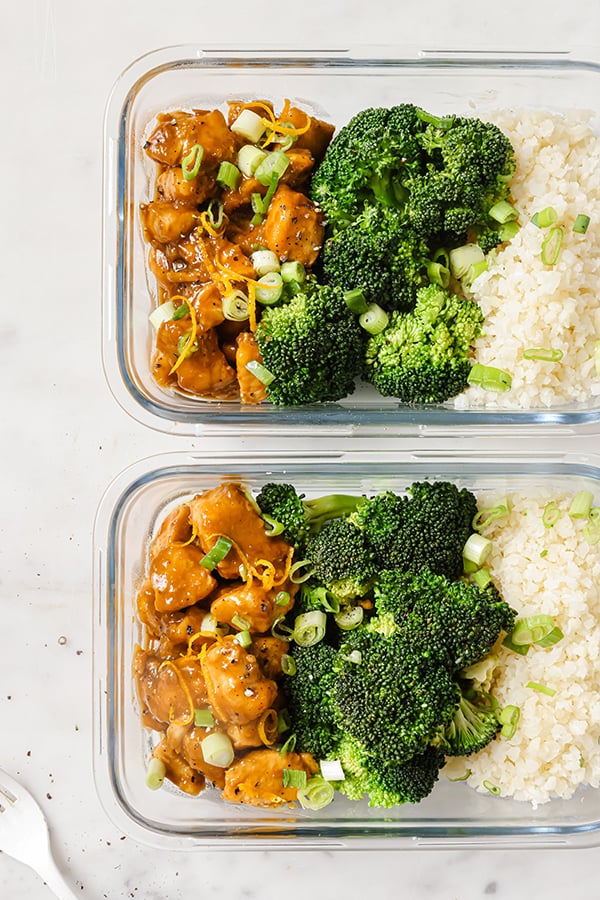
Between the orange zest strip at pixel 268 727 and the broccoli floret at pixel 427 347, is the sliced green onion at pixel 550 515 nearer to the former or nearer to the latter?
the broccoli floret at pixel 427 347

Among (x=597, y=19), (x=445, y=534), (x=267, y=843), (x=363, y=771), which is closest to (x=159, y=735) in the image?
(x=267, y=843)

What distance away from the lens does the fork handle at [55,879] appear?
288 cm

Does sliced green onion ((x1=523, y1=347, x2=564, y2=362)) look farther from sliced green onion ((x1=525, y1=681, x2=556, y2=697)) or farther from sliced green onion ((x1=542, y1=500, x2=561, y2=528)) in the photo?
sliced green onion ((x1=525, y1=681, x2=556, y2=697))

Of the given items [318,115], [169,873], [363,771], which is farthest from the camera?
[169,873]

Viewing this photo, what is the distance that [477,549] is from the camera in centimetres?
255

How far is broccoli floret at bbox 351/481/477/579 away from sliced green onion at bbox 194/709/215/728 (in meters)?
0.67

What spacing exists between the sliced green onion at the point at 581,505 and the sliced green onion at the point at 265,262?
1.16m

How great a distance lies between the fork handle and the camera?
2.88m

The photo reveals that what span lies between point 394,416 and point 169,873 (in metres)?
1.77

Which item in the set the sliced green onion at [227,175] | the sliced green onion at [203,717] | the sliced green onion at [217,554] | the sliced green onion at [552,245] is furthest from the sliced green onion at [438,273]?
the sliced green onion at [203,717]

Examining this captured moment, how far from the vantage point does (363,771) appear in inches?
98.6

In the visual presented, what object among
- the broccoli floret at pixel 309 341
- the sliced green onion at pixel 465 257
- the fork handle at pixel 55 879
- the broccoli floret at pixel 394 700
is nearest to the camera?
the broccoli floret at pixel 394 700

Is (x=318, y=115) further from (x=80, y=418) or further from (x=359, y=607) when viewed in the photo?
(x=359, y=607)

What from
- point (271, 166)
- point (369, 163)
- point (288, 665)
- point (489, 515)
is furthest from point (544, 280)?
point (288, 665)
